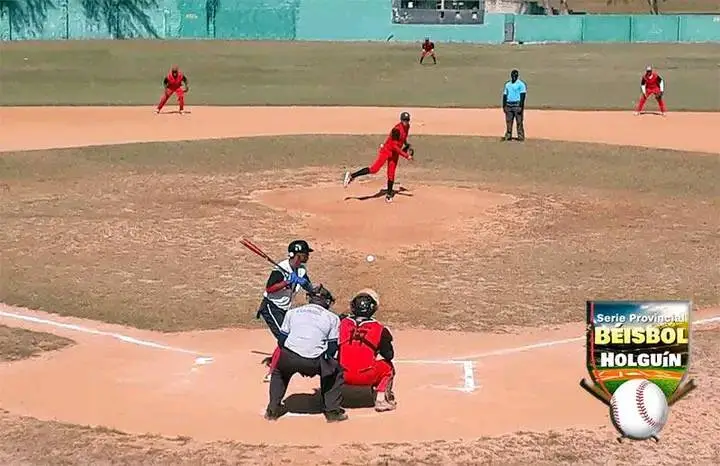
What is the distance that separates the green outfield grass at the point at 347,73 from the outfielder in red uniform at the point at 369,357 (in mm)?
35480

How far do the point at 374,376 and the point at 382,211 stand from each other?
11456 mm

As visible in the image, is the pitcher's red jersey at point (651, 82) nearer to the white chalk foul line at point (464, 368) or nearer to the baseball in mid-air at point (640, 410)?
the white chalk foul line at point (464, 368)

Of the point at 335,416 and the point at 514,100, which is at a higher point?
the point at 514,100

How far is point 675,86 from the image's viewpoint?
54.5 meters

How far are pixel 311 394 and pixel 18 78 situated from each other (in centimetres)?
4885

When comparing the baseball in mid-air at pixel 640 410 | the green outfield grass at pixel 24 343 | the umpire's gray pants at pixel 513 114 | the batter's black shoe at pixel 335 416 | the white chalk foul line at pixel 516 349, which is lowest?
the batter's black shoe at pixel 335 416

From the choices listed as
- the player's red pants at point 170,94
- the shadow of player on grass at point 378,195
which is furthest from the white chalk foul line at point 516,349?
the player's red pants at point 170,94

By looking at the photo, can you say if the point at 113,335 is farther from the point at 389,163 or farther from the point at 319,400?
the point at 389,163

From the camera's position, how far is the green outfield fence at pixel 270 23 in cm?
8450

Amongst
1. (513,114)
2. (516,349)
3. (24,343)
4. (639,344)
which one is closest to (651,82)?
(513,114)

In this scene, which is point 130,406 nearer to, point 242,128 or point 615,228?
point 615,228

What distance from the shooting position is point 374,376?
12.3 meters

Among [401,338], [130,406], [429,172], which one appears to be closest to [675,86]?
[429,172]

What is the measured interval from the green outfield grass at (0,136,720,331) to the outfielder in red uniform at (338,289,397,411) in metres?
3.89
